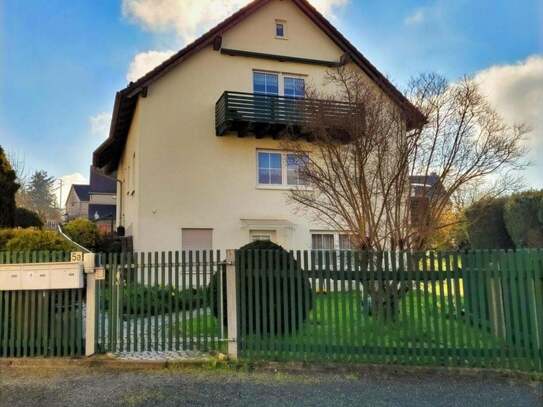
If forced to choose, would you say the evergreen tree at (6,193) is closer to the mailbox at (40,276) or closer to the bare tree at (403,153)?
the mailbox at (40,276)

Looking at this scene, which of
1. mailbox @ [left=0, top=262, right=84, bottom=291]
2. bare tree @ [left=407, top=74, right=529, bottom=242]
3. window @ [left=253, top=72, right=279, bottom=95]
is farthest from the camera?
window @ [left=253, top=72, right=279, bottom=95]

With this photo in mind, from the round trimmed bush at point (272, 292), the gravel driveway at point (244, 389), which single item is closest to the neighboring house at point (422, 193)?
the round trimmed bush at point (272, 292)

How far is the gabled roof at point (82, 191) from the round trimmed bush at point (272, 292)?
50.9 m

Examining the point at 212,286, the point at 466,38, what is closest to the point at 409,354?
the point at 212,286

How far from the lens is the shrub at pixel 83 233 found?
16.0 m

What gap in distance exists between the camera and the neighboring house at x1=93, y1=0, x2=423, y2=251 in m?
14.1

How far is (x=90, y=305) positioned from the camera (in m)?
6.14

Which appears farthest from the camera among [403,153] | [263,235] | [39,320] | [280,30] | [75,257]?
[280,30]

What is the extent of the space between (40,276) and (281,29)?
13.7 metres

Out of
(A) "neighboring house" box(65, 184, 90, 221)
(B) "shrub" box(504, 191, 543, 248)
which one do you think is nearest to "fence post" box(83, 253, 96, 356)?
(B) "shrub" box(504, 191, 543, 248)

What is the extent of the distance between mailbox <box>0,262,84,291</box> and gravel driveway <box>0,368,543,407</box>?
121 centimetres

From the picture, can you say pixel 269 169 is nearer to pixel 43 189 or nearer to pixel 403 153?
pixel 403 153

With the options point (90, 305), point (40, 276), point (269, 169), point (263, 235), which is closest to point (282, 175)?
point (269, 169)

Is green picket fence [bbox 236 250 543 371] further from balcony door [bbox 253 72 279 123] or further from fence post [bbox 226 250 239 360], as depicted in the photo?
balcony door [bbox 253 72 279 123]
